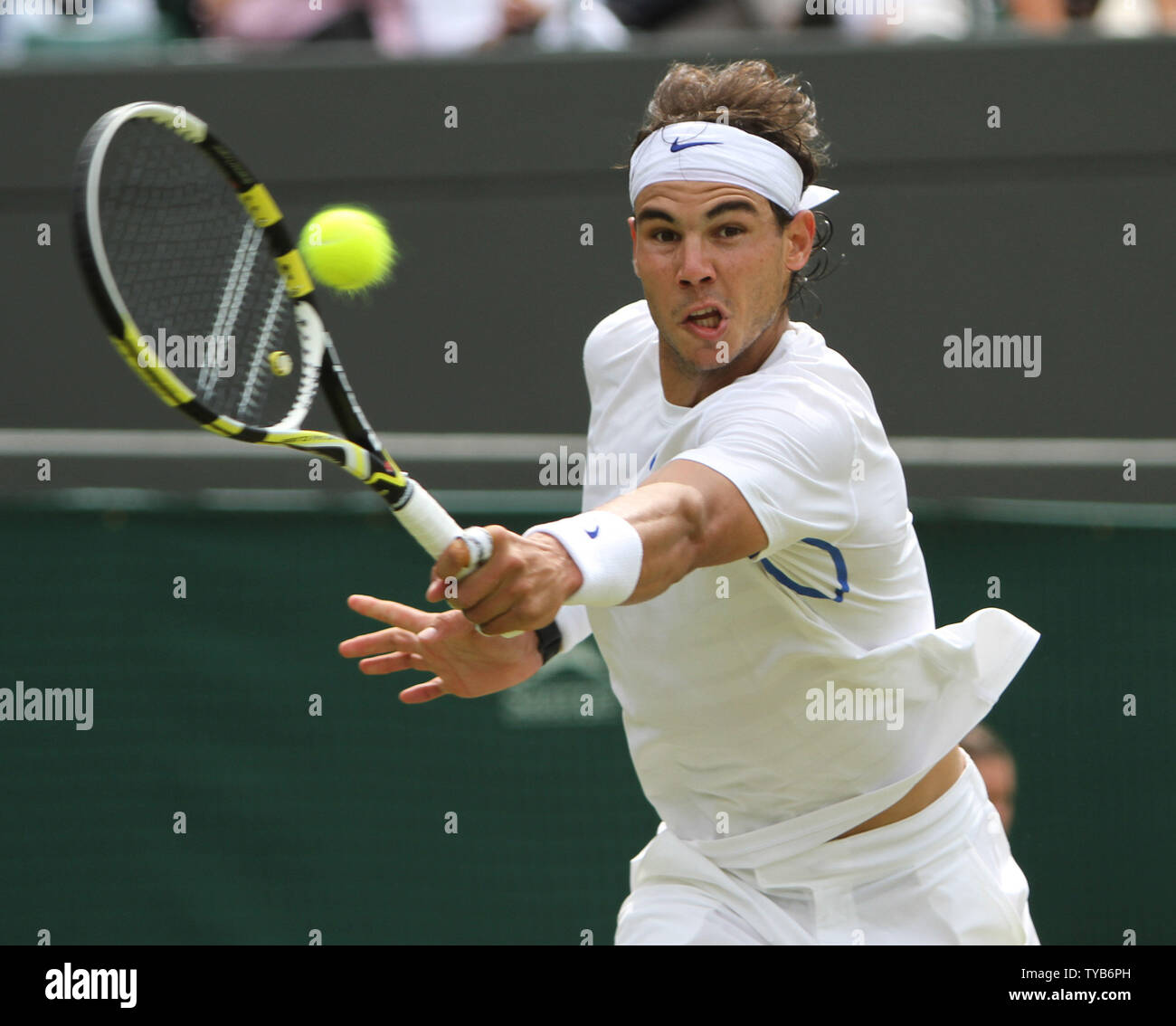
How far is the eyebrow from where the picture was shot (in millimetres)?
2623

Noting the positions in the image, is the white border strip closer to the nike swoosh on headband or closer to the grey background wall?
the grey background wall

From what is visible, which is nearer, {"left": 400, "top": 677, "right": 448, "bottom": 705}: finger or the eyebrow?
the eyebrow

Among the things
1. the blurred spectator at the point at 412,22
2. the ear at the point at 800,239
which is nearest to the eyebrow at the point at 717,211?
the ear at the point at 800,239

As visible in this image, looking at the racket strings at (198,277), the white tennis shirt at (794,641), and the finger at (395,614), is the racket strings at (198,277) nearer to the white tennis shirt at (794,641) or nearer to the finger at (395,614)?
the finger at (395,614)

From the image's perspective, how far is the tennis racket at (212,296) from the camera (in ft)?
7.61

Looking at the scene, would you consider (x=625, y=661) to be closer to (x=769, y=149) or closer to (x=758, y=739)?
(x=758, y=739)

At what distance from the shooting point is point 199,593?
4375 mm

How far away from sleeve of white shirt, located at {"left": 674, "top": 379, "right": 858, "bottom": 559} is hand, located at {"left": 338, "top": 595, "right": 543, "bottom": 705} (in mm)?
563

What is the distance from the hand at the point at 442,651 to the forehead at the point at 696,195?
70 centimetres

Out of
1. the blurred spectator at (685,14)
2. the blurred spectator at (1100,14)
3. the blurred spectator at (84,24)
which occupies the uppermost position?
the blurred spectator at (84,24)

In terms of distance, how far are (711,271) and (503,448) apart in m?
2.22

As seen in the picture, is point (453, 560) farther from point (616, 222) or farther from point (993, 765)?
point (616, 222)

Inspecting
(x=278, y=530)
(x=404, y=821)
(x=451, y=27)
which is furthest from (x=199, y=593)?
(x=451, y=27)

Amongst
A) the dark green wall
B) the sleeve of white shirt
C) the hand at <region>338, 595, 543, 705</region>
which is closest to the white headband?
the sleeve of white shirt
